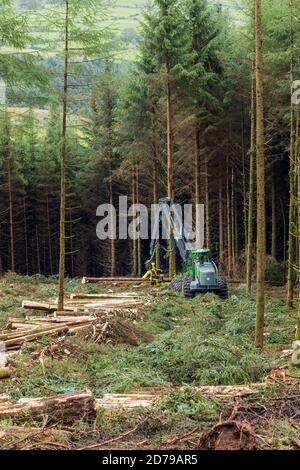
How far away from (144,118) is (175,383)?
22122 millimetres

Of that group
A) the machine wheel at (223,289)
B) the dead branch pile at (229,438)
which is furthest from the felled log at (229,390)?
the machine wheel at (223,289)

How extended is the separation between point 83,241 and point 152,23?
82.7 feet

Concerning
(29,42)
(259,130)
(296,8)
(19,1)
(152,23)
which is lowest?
(259,130)

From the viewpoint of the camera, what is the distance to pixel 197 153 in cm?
2814

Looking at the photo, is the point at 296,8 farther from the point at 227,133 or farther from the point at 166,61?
the point at 227,133

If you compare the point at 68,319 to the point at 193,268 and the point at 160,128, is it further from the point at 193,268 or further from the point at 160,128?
the point at 160,128

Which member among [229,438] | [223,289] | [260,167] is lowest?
[223,289]

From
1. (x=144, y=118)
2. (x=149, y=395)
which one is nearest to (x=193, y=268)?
(x=144, y=118)

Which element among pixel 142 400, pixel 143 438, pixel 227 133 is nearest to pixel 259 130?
pixel 142 400

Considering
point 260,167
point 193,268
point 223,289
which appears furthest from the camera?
point 193,268

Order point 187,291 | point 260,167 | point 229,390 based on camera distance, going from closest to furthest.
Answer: point 229,390, point 260,167, point 187,291

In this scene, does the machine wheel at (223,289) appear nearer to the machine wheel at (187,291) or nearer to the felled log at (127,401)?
the machine wheel at (187,291)

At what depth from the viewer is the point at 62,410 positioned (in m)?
7.58
